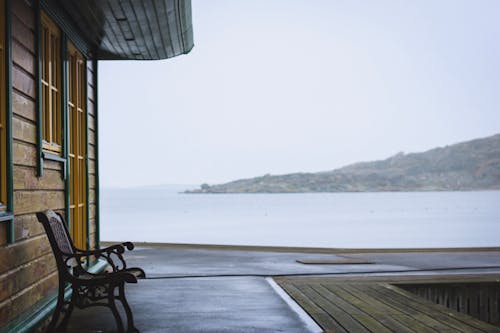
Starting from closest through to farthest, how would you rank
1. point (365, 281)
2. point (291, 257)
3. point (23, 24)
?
point (23, 24), point (365, 281), point (291, 257)

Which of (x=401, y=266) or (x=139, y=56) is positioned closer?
(x=139, y=56)

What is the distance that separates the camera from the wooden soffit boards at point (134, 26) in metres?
5.71

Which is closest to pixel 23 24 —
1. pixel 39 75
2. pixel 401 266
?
pixel 39 75

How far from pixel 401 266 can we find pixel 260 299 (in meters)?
3.23

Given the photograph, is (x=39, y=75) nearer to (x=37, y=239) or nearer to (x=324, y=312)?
(x=37, y=239)

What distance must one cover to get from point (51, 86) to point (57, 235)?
4.68ft

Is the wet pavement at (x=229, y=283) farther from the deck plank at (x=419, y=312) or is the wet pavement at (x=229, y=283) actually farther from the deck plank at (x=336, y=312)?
the deck plank at (x=419, y=312)

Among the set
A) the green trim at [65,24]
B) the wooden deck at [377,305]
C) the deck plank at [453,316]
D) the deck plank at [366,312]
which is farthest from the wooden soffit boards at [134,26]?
the deck plank at [453,316]

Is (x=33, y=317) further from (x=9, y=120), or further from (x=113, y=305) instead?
(x=9, y=120)

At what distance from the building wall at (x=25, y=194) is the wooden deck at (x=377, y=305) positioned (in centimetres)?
199

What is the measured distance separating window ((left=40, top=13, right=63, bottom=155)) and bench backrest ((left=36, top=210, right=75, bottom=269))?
2.22 ft

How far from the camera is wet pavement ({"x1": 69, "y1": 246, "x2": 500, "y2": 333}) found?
5055 mm

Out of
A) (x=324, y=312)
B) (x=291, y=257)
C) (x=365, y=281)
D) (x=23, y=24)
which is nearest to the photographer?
(x=23, y=24)

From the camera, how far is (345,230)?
39.7 m
